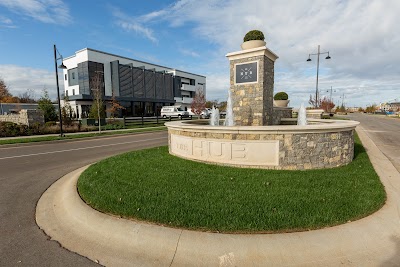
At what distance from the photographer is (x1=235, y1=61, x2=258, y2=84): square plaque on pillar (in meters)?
9.18

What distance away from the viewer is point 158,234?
133 inches

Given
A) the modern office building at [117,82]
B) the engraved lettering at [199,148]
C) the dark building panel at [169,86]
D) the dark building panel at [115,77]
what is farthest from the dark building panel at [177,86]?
the engraved lettering at [199,148]

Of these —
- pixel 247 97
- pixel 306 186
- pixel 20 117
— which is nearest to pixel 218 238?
pixel 306 186

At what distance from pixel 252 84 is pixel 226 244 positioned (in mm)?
7421

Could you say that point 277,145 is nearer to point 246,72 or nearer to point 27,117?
point 246,72

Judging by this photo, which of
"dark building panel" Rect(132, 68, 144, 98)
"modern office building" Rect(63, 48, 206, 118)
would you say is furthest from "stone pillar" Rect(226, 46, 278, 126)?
"dark building panel" Rect(132, 68, 144, 98)

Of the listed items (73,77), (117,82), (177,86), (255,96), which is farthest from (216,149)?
(177,86)

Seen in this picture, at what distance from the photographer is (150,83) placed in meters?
56.8

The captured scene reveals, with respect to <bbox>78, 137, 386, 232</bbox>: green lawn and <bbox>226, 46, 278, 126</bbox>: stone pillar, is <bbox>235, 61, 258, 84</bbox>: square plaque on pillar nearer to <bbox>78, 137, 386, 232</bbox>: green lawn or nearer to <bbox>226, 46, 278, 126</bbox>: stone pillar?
<bbox>226, 46, 278, 126</bbox>: stone pillar

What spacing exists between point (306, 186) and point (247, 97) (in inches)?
209

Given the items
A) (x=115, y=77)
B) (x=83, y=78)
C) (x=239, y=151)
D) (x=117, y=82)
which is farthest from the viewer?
(x=117, y=82)

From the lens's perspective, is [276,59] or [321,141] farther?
[276,59]

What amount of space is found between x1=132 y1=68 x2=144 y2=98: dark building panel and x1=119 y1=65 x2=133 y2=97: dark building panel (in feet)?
3.58

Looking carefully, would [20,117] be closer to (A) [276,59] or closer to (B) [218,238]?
(A) [276,59]
